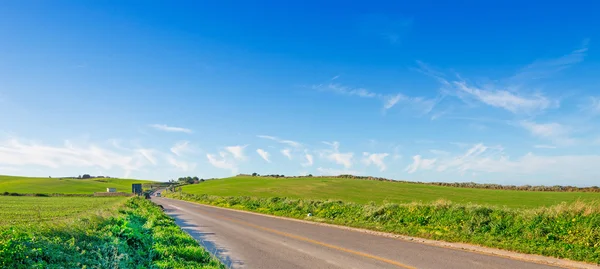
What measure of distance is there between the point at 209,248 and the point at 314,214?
14512 mm

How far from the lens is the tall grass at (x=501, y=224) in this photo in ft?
40.1

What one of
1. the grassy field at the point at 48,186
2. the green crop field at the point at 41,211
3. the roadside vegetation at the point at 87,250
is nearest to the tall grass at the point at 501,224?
the roadside vegetation at the point at 87,250

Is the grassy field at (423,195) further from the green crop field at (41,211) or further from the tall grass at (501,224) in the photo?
the green crop field at (41,211)

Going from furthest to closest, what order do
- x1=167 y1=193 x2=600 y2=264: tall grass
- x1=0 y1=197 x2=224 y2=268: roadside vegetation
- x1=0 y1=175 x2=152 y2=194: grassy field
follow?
x1=0 y1=175 x2=152 y2=194: grassy field, x1=167 y1=193 x2=600 y2=264: tall grass, x1=0 y1=197 x2=224 y2=268: roadside vegetation

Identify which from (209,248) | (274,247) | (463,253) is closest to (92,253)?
(209,248)

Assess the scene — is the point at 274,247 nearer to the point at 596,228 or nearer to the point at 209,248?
the point at 209,248

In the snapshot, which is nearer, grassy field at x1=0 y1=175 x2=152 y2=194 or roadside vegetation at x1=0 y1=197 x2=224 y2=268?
roadside vegetation at x1=0 y1=197 x2=224 y2=268

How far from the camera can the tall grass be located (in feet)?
40.1

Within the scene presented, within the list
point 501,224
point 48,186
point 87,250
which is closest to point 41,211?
point 87,250

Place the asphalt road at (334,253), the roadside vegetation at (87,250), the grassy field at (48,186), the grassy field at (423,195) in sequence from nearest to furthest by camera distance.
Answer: the roadside vegetation at (87,250) < the asphalt road at (334,253) < the grassy field at (423,195) < the grassy field at (48,186)

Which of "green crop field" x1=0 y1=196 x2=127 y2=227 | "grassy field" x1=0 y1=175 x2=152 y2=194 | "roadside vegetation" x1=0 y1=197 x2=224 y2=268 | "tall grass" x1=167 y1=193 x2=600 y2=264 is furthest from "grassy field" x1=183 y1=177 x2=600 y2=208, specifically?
"grassy field" x1=0 y1=175 x2=152 y2=194

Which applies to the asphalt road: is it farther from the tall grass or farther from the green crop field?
the green crop field

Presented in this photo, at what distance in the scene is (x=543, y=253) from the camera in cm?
1157

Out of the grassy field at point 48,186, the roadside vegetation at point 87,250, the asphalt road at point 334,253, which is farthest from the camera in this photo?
the grassy field at point 48,186
